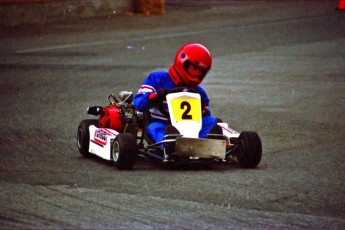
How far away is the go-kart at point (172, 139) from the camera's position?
8.64m

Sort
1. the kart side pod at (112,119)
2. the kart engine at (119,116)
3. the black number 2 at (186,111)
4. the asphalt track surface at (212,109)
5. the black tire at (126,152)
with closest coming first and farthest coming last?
the asphalt track surface at (212,109), the black tire at (126,152), the black number 2 at (186,111), the kart engine at (119,116), the kart side pod at (112,119)

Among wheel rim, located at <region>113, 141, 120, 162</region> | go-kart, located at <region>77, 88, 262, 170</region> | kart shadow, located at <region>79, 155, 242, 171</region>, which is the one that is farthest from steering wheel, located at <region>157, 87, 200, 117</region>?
wheel rim, located at <region>113, 141, 120, 162</region>

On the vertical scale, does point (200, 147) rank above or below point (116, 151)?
above

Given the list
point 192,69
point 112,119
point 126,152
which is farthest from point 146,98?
point 126,152

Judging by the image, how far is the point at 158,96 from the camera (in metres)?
9.05

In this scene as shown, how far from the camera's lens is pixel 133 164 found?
342 inches

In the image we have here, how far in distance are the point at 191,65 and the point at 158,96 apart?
0.46m

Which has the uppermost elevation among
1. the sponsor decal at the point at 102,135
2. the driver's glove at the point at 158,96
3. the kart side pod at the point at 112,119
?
the driver's glove at the point at 158,96

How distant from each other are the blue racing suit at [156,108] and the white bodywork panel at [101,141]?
36 cm

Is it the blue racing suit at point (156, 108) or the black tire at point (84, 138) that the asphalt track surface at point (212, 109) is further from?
the blue racing suit at point (156, 108)

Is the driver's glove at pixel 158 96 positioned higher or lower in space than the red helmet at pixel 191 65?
lower

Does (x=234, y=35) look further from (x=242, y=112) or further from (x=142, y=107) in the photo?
(x=142, y=107)

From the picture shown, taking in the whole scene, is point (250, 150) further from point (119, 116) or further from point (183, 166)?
point (119, 116)

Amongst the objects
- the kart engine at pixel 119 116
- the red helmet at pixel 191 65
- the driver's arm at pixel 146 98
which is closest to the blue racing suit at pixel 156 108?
the driver's arm at pixel 146 98
